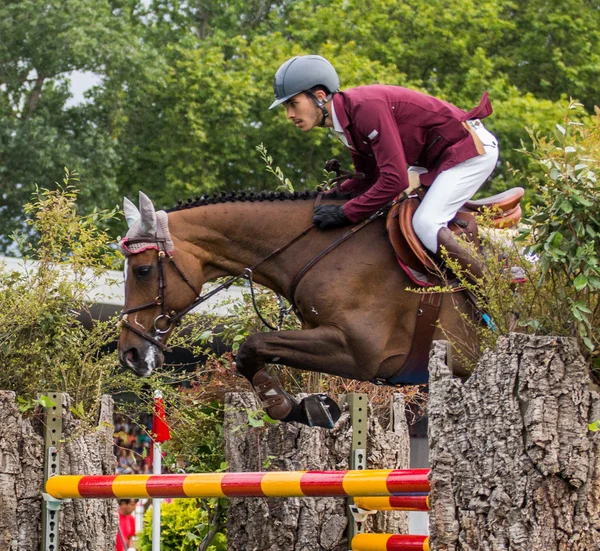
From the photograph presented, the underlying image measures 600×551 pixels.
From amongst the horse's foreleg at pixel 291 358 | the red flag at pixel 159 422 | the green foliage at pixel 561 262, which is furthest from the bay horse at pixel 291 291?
the green foliage at pixel 561 262

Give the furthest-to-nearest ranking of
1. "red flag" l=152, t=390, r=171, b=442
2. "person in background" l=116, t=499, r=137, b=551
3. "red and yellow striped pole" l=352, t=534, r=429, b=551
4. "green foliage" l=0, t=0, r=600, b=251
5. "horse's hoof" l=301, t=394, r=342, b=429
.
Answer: "green foliage" l=0, t=0, r=600, b=251
"person in background" l=116, t=499, r=137, b=551
"red flag" l=152, t=390, r=171, b=442
"horse's hoof" l=301, t=394, r=342, b=429
"red and yellow striped pole" l=352, t=534, r=429, b=551

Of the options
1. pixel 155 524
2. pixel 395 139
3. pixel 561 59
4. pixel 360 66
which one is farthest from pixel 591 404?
pixel 561 59

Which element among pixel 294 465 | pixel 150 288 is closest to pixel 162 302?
pixel 150 288

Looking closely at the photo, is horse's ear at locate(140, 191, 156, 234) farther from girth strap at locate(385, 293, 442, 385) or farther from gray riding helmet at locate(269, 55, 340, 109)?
girth strap at locate(385, 293, 442, 385)

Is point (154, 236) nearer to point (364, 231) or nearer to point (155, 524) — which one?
point (364, 231)

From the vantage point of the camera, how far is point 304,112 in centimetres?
534

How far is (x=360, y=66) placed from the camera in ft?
79.0

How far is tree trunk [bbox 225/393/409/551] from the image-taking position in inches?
217

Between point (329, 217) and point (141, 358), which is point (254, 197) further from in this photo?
point (141, 358)

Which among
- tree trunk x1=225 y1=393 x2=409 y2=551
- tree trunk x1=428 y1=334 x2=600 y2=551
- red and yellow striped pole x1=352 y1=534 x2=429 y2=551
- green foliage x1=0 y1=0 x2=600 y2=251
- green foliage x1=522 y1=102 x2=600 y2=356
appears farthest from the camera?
green foliage x1=0 y1=0 x2=600 y2=251

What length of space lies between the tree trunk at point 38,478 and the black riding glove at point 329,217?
4.98ft

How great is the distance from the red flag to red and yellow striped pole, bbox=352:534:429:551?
1.49m

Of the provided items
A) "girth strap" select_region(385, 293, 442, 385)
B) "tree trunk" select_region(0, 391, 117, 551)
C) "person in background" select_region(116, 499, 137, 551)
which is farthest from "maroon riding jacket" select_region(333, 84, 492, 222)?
"person in background" select_region(116, 499, 137, 551)

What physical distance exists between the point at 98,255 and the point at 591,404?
347 centimetres
